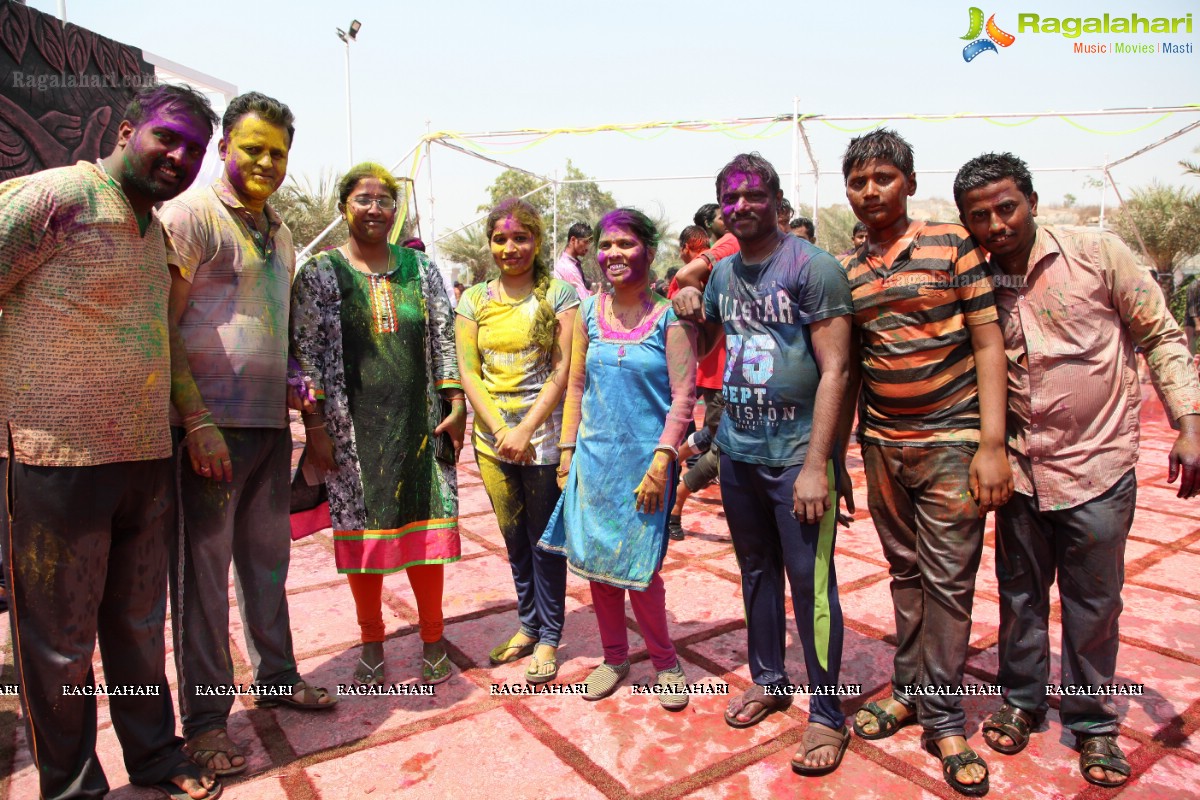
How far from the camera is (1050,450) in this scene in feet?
7.59

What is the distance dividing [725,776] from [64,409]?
2.10m

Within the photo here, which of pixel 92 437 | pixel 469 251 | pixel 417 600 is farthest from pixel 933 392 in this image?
pixel 469 251

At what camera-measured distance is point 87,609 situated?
2111 mm

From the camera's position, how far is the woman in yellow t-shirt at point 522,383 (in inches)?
117

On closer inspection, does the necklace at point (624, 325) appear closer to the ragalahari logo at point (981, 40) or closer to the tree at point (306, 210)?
the ragalahari logo at point (981, 40)

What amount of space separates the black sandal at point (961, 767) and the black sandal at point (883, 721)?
18 centimetres

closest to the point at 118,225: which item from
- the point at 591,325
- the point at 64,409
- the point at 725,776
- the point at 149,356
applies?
the point at 149,356

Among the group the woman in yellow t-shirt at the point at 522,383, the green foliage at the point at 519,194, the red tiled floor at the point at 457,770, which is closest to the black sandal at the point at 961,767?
the red tiled floor at the point at 457,770

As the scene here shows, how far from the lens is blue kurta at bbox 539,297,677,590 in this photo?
2.67 metres

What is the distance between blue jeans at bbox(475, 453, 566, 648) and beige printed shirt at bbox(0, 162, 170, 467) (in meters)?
1.26

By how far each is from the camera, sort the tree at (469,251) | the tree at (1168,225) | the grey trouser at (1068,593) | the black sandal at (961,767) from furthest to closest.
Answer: the tree at (469,251) → the tree at (1168,225) → the grey trouser at (1068,593) → the black sandal at (961,767)

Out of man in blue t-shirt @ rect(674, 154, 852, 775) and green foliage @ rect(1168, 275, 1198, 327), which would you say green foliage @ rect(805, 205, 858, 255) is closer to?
green foliage @ rect(1168, 275, 1198, 327)

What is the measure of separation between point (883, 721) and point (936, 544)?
0.63 meters

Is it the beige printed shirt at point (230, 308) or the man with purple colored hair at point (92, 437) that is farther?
the beige printed shirt at point (230, 308)
